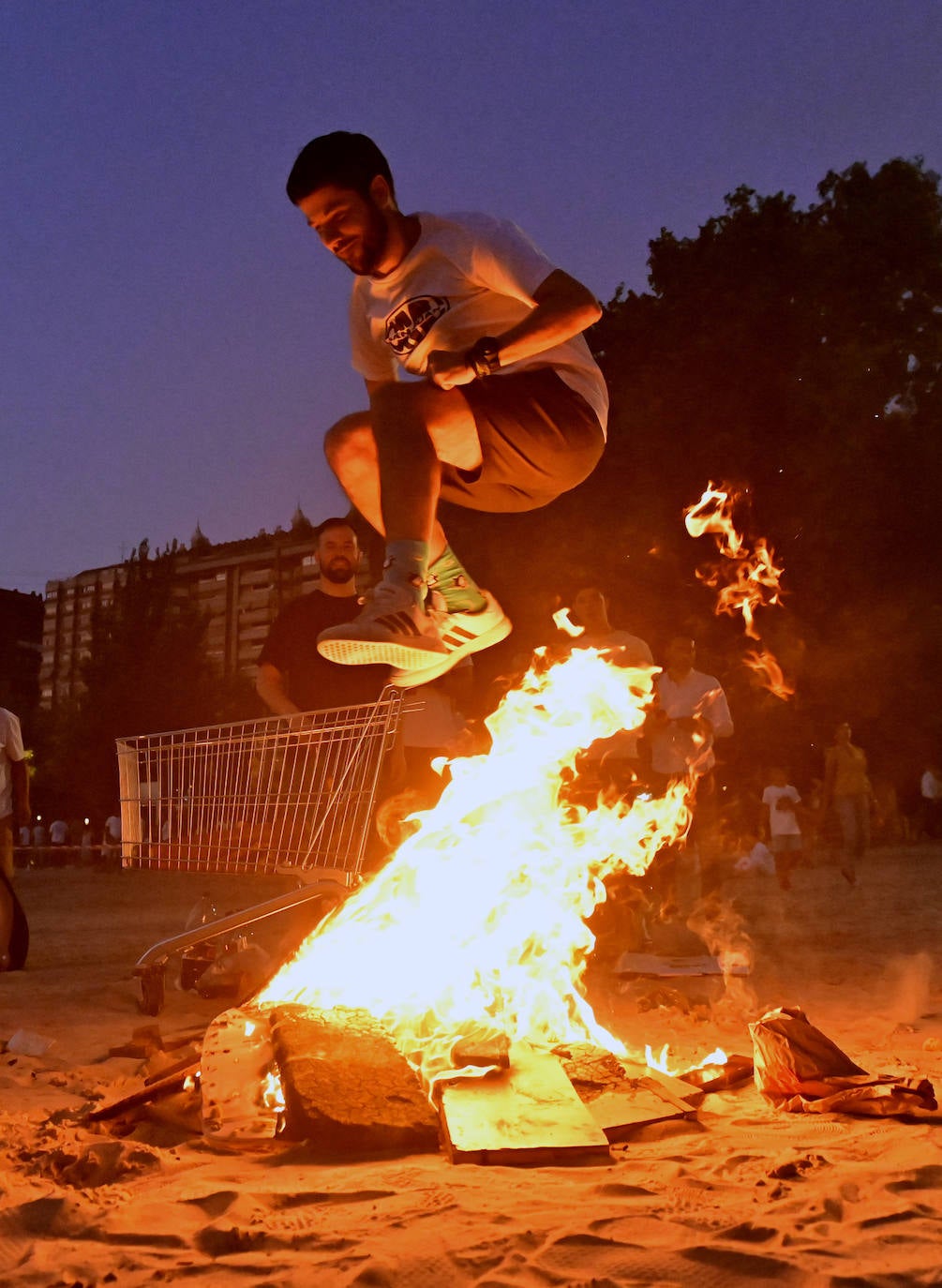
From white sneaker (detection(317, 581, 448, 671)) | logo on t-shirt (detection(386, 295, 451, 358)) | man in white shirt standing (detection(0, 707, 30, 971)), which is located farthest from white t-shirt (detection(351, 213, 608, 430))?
man in white shirt standing (detection(0, 707, 30, 971))

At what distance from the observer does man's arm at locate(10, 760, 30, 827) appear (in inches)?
302

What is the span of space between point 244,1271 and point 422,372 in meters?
2.21

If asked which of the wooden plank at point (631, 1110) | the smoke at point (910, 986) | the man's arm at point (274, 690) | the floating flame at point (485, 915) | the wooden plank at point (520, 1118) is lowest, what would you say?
the smoke at point (910, 986)

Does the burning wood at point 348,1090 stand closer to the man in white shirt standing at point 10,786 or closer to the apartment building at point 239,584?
the man in white shirt standing at point 10,786

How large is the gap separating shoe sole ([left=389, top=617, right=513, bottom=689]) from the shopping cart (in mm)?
550

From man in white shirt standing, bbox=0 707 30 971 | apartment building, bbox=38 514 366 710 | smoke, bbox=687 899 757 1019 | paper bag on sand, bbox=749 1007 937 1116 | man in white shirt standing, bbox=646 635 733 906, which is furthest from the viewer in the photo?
apartment building, bbox=38 514 366 710

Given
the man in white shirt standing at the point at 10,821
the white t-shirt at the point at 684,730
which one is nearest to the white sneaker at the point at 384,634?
the white t-shirt at the point at 684,730

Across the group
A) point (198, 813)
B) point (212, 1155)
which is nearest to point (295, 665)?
point (198, 813)

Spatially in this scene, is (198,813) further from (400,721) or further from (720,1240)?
(720,1240)

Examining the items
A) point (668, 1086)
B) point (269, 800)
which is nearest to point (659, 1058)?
point (668, 1086)

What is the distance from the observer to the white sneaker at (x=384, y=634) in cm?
280

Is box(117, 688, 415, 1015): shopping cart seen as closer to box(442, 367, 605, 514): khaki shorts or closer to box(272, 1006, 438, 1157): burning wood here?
box(272, 1006, 438, 1157): burning wood

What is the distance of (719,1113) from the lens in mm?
3508

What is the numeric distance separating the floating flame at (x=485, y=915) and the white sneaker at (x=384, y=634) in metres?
1.69
